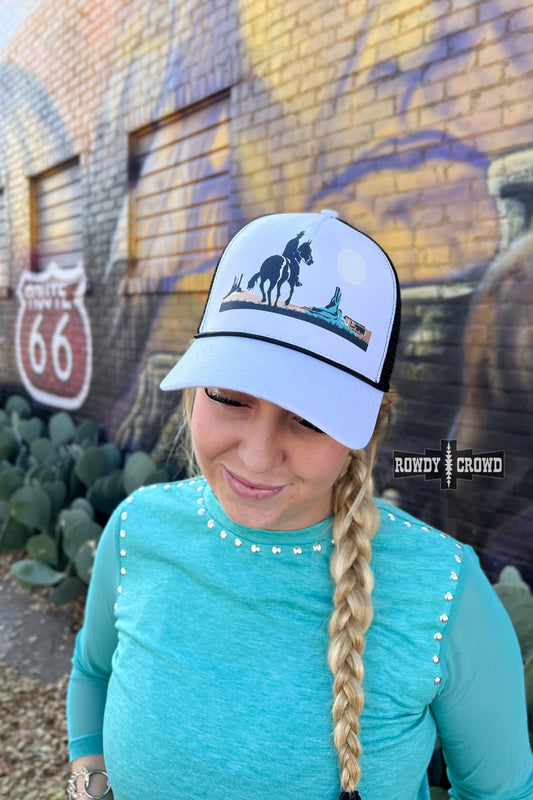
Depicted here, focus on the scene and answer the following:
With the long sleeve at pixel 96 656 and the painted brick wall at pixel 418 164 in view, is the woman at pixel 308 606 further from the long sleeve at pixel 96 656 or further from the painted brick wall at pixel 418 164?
the painted brick wall at pixel 418 164

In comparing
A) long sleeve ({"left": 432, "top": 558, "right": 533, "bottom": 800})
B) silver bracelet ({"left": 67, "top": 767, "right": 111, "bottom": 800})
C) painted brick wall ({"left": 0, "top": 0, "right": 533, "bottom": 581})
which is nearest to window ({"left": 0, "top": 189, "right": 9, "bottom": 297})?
painted brick wall ({"left": 0, "top": 0, "right": 533, "bottom": 581})

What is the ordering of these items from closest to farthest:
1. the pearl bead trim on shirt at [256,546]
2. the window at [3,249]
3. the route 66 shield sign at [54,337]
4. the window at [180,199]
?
the pearl bead trim on shirt at [256,546], the window at [180,199], the route 66 shield sign at [54,337], the window at [3,249]

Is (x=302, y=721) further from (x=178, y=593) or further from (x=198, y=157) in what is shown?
(x=198, y=157)

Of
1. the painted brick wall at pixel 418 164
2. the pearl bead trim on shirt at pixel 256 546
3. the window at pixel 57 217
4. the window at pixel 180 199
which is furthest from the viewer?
the window at pixel 57 217

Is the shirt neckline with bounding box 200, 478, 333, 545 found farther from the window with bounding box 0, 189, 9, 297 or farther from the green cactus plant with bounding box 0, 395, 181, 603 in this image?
the window with bounding box 0, 189, 9, 297

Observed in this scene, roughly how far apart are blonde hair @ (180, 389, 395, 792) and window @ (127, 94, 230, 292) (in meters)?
3.49

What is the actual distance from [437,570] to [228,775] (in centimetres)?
47

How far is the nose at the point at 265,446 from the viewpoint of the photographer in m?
0.93

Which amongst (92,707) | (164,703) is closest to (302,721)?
(164,703)

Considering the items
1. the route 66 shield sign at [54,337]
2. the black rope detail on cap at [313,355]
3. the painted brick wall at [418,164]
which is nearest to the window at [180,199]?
the painted brick wall at [418,164]

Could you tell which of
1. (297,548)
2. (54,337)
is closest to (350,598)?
(297,548)

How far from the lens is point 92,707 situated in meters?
1.28

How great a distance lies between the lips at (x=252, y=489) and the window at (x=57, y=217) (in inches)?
225

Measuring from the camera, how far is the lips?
0.97 meters
